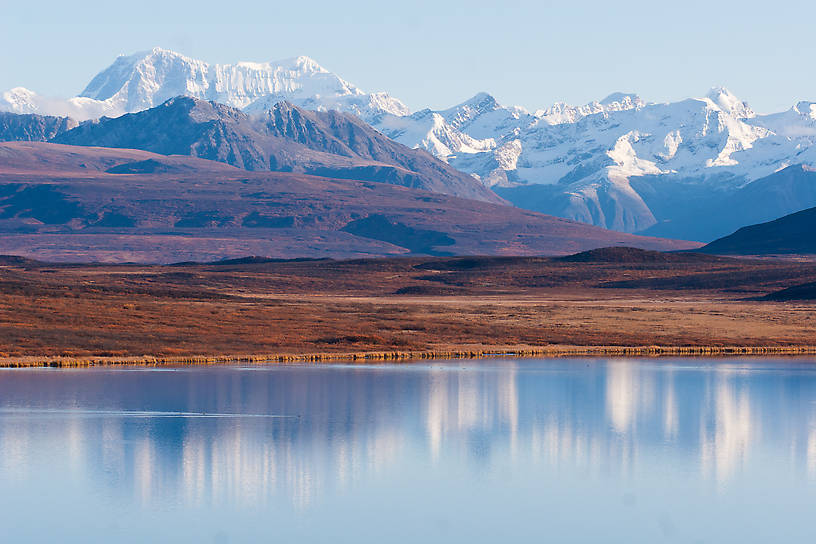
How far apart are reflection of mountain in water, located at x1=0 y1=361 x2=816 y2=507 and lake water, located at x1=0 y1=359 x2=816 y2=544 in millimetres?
133

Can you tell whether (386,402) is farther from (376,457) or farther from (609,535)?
(609,535)

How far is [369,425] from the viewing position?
50.2 meters

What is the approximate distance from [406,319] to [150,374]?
4203 cm

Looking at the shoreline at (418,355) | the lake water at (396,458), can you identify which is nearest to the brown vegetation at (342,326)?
the shoreline at (418,355)

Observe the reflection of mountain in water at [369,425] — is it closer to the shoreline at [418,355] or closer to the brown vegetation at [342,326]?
the shoreline at [418,355]

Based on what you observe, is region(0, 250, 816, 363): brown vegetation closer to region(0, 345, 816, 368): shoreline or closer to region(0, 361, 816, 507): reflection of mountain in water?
region(0, 345, 816, 368): shoreline

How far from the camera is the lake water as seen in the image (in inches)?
1328

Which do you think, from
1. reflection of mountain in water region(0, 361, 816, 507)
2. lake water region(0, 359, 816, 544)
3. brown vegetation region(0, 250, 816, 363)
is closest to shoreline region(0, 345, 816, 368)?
brown vegetation region(0, 250, 816, 363)

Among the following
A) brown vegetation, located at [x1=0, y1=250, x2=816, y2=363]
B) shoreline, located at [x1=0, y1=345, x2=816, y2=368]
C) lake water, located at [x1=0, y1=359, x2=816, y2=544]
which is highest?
brown vegetation, located at [x1=0, y1=250, x2=816, y2=363]

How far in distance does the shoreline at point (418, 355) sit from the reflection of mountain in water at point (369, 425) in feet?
17.2

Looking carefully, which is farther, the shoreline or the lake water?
the shoreline

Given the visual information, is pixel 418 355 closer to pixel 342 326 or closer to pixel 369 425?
pixel 342 326

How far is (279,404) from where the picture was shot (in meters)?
55.3

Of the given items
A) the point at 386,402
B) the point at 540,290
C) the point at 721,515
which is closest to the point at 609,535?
the point at 721,515
